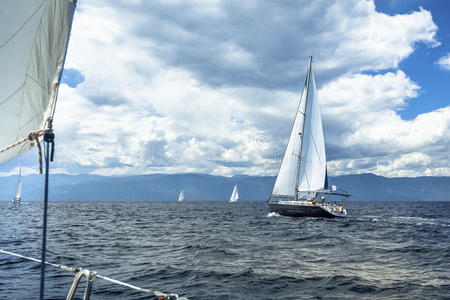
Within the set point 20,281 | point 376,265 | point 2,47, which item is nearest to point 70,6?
point 2,47

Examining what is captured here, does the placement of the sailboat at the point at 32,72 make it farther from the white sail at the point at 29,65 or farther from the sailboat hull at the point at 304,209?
the sailboat hull at the point at 304,209

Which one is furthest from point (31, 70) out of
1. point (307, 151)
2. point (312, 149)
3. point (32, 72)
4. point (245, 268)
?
point (312, 149)

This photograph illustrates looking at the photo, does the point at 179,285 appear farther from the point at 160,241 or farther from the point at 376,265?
the point at 160,241

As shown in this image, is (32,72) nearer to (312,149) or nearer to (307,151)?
(307,151)

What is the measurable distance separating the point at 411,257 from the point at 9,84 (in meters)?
19.8

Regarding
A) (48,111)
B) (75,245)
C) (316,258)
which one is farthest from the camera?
(75,245)

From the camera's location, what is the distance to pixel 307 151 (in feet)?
161

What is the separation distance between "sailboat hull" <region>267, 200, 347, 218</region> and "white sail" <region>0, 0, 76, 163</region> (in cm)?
4004

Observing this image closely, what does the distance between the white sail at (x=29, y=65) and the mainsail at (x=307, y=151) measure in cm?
4625

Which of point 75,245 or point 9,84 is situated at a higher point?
point 9,84

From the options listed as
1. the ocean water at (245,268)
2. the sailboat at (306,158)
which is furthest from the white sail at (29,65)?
the sailboat at (306,158)

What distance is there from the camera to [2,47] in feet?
12.0

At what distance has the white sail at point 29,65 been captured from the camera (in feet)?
12.3

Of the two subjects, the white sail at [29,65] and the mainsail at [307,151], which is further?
the mainsail at [307,151]
